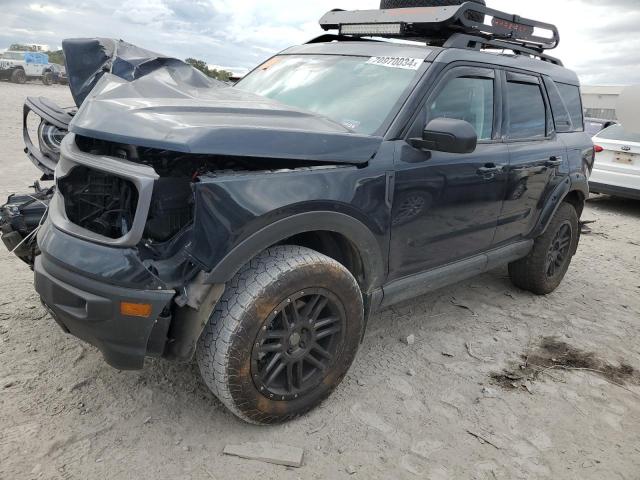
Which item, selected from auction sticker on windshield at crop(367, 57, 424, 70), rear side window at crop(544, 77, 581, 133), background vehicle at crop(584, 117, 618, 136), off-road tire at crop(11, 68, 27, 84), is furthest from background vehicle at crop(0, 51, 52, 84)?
rear side window at crop(544, 77, 581, 133)

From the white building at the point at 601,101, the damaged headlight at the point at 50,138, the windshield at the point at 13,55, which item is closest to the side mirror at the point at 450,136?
the damaged headlight at the point at 50,138

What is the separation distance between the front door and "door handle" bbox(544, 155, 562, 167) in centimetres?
66

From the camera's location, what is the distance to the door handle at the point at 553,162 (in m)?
3.92

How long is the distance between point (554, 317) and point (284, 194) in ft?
9.74

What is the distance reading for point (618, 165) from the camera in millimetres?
8320

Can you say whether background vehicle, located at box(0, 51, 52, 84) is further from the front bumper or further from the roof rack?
the front bumper

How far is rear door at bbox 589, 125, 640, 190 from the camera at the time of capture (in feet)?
26.7

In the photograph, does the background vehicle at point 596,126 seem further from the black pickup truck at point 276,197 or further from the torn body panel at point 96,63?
the torn body panel at point 96,63

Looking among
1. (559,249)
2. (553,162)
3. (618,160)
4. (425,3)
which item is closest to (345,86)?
(425,3)

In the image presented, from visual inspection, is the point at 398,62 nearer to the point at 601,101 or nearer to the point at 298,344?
the point at 298,344

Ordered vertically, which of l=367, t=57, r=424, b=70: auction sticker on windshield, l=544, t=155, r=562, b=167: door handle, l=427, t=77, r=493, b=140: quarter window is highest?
l=367, t=57, r=424, b=70: auction sticker on windshield

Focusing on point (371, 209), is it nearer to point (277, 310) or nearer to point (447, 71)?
point (277, 310)

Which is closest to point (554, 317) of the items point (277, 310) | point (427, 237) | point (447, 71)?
point (427, 237)

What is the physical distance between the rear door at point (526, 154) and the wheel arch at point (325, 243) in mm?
1396
